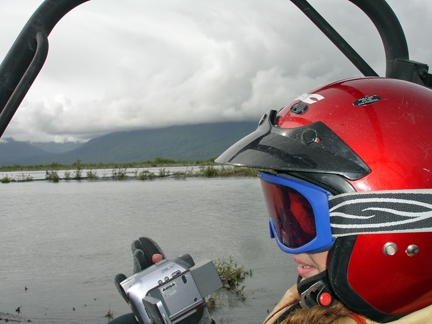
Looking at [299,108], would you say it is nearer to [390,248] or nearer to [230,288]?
[390,248]

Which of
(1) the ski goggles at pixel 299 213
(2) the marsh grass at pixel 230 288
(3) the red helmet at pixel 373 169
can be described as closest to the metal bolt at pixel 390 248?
(3) the red helmet at pixel 373 169

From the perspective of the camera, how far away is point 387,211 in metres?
0.94

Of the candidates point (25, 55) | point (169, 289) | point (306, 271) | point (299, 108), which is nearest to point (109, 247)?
point (169, 289)

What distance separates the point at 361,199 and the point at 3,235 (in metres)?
6.66

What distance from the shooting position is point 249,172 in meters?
13.9

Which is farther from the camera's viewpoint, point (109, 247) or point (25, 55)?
point (109, 247)

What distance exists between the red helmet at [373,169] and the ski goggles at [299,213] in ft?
0.14

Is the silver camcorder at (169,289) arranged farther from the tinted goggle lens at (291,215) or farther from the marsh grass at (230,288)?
the marsh grass at (230,288)

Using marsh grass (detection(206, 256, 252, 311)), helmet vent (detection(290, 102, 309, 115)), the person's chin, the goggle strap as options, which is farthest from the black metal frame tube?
Result: marsh grass (detection(206, 256, 252, 311))

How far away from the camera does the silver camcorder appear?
107 centimetres

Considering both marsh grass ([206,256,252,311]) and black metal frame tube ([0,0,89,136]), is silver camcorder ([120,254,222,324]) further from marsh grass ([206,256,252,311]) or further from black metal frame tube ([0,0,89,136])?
marsh grass ([206,256,252,311])

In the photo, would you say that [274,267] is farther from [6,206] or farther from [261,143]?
[6,206]

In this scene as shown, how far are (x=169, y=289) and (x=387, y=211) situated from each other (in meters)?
0.79

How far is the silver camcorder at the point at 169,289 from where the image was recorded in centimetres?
107
